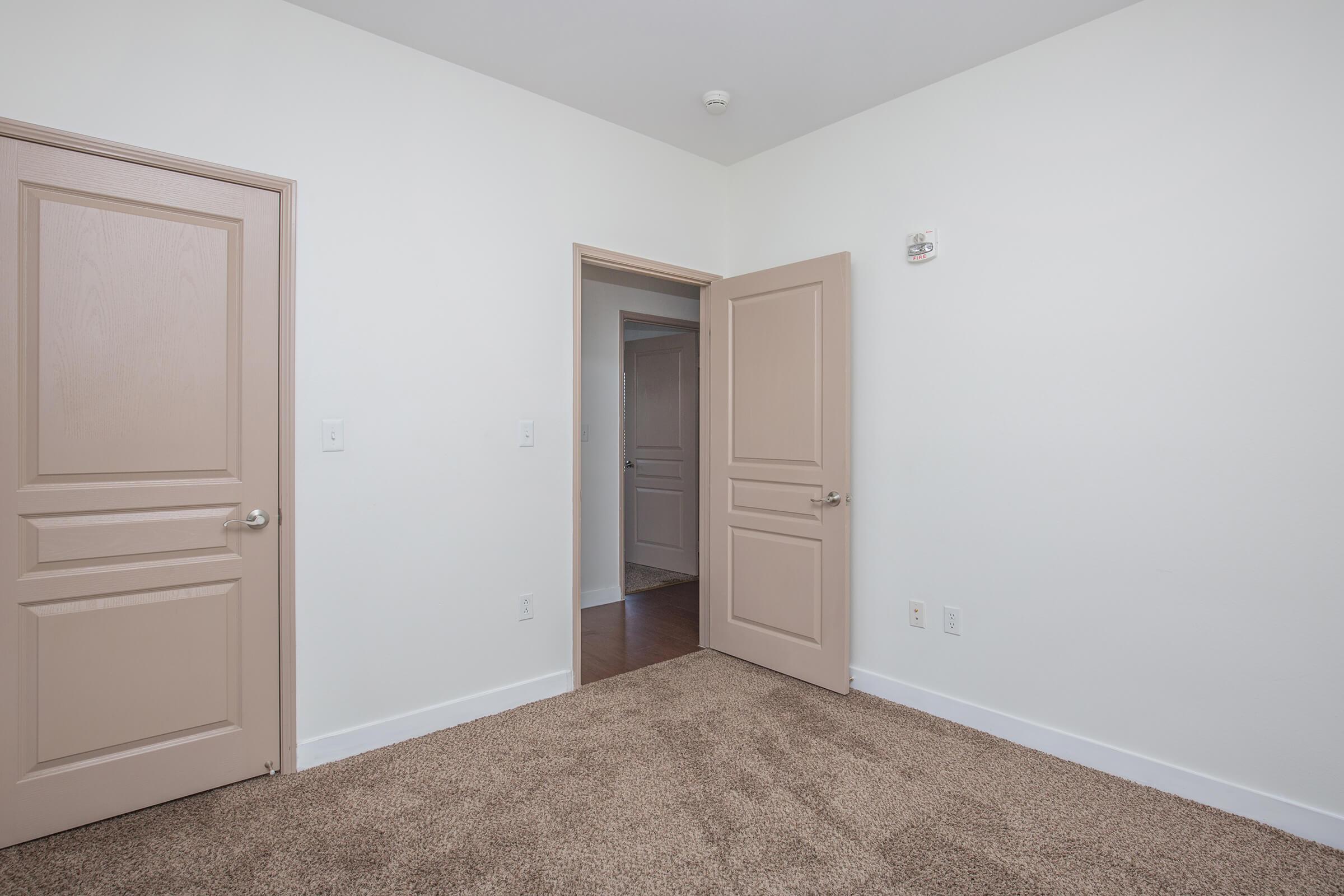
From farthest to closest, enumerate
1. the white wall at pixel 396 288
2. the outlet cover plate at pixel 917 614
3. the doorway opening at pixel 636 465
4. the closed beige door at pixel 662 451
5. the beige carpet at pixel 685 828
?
the closed beige door at pixel 662 451 < the doorway opening at pixel 636 465 < the outlet cover plate at pixel 917 614 < the white wall at pixel 396 288 < the beige carpet at pixel 685 828

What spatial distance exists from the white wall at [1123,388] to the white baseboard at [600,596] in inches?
80.2

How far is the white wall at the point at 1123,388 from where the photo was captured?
78.3 inches

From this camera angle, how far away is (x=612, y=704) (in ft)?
9.55

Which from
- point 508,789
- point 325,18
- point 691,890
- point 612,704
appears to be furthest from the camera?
point 612,704

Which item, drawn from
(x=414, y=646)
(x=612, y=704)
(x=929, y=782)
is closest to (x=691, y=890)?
A: (x=929, y=782)

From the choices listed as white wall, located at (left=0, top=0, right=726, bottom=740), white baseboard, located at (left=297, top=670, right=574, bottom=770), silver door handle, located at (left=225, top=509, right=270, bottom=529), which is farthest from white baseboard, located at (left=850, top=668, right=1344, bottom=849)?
silver door handle, located at (left=225, top=509, right=270, bottom=529)

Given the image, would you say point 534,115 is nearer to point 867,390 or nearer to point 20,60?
point 20,60

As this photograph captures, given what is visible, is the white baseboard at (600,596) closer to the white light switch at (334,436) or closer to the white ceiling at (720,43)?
the white light switch at (334,436)

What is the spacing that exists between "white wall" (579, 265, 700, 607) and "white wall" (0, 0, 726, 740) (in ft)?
4.60

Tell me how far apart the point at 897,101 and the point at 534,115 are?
1650mm

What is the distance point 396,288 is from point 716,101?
5.35 feet

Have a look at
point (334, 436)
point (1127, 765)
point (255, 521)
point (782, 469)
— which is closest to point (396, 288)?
point (334, 436)

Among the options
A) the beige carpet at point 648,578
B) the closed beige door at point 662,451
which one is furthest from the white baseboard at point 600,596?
the closed beige door at point 662,451

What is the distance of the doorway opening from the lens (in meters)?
3.61
